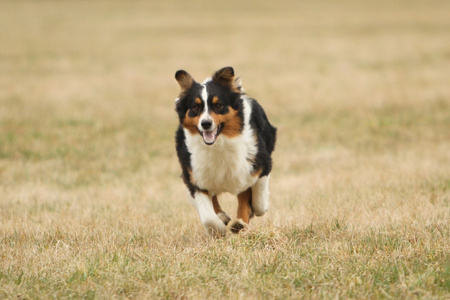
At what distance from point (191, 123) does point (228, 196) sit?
3.61 m

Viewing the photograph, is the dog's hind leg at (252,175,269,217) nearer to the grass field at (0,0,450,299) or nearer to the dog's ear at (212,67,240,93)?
the grass field at (0,0,450,299)

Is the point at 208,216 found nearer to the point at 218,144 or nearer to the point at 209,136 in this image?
the point at 218,144

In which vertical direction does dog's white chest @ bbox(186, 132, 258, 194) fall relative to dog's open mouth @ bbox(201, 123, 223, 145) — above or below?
below

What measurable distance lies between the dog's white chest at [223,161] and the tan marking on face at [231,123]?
0.06 m

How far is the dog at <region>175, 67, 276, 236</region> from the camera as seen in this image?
6504 mm

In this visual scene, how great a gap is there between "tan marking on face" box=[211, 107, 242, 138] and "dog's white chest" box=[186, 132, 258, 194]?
6 cm

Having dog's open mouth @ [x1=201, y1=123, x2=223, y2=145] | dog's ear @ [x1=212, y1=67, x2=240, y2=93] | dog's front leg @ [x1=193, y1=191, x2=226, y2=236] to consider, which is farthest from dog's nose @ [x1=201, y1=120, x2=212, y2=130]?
dog's front leg @ [x1=193, y1=191, x2=226, y2=236]

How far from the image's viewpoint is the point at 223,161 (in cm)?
685

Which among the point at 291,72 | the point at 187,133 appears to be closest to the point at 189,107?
the point at 187,133

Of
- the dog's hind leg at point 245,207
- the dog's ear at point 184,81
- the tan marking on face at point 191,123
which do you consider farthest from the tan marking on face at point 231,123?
the dog's hind leg at point 245,207

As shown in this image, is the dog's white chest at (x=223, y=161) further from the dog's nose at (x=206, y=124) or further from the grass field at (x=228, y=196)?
the grass field at (x=228, y=196)

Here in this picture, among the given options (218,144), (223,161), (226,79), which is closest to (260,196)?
(223,161)

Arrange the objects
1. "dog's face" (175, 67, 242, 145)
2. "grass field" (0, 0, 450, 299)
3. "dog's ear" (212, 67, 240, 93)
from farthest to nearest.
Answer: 1. "dog's ear" (212, 67, 240, 93)
2. "dog's face" (175, 67, 242, 145)
3. "grass field" (0, 0, 450, 299)

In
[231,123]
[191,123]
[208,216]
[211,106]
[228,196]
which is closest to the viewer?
[211,106]
